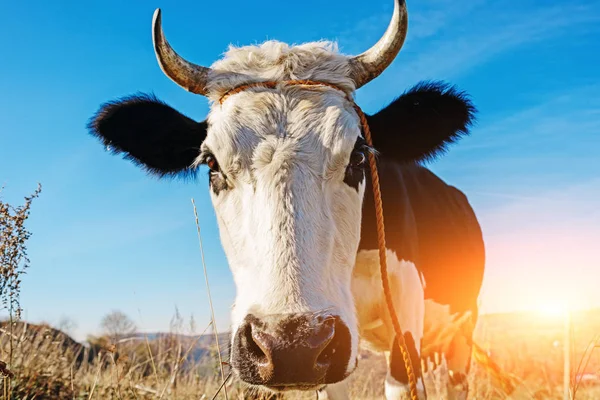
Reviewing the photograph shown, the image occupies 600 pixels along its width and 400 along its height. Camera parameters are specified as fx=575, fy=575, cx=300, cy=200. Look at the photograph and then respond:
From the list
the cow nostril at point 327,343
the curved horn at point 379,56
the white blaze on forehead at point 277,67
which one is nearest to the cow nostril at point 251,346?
the cow nostril at point 327,343

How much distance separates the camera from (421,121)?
13.3 ft

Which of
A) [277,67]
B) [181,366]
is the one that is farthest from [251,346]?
[181,366]

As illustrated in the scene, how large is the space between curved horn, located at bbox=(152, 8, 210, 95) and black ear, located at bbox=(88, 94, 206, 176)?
0.29 metres

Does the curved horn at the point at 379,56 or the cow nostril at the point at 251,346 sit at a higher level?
the curved horn at the point at 379,56

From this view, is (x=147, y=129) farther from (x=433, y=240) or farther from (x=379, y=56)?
(x=433, y=240)

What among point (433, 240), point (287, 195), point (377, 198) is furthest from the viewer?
point (433, 240)

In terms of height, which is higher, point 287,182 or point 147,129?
point 147,129

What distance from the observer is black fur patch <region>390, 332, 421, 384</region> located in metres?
3.94

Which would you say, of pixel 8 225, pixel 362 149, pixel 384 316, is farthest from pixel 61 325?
pixel 362 149

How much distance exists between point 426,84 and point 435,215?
2.02m

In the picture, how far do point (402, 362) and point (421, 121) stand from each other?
1689 millimetres

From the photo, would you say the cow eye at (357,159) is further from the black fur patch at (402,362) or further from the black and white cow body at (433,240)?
the black fur patch at (402,362)

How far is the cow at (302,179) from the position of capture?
2340 mm

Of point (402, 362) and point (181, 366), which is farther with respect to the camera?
point (181, 366)
